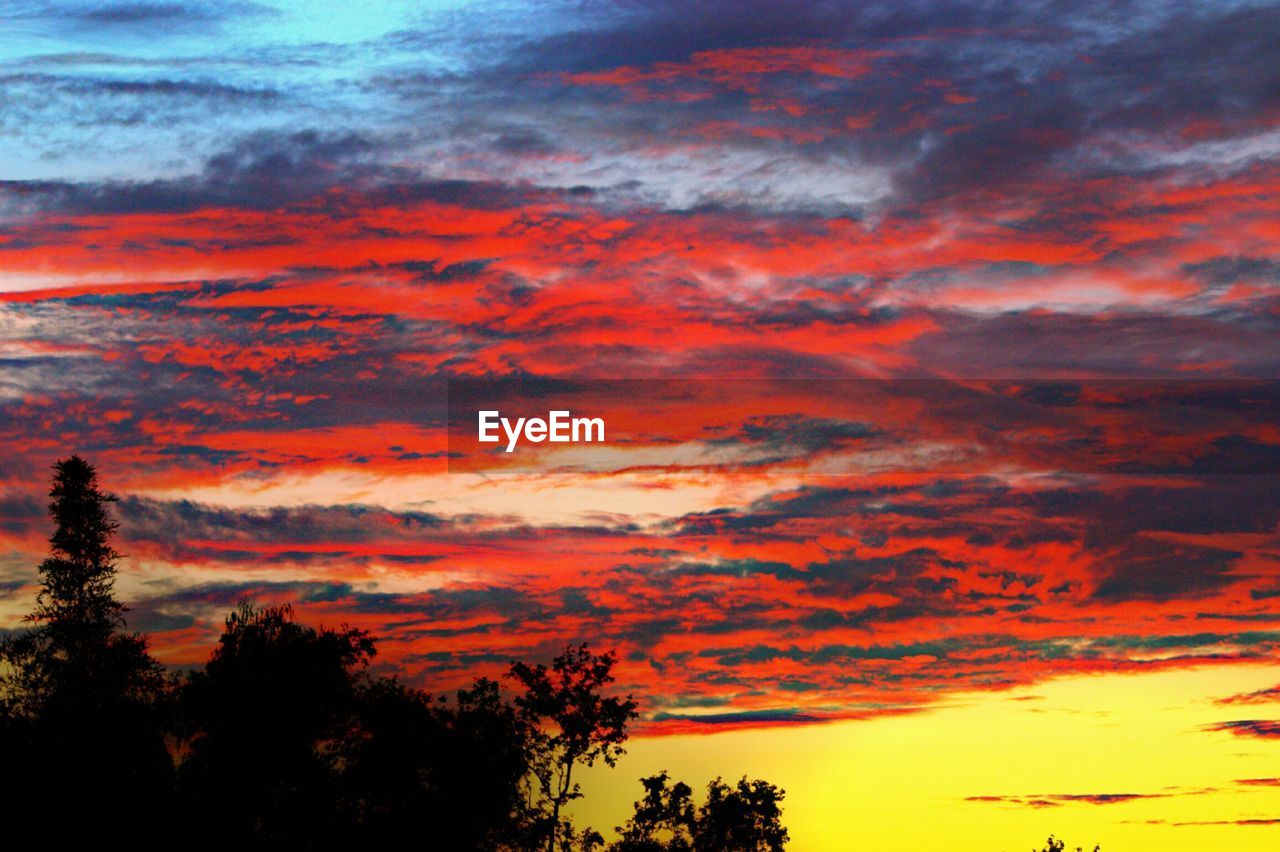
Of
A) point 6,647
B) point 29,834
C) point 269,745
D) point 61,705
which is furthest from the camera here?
point 6,647

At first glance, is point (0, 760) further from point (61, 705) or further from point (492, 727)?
point (492, 727)

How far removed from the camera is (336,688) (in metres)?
60.8

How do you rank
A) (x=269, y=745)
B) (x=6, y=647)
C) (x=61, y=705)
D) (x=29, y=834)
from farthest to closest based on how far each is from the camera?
(x=6, y=647)
(x=61, y=705)
(x=269, y=745)
(x=29, y=834)

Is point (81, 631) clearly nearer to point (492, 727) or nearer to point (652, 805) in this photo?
point (492, 727)

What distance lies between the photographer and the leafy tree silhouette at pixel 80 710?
54688mm

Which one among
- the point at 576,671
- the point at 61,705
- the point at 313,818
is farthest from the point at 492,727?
the point at 61,705

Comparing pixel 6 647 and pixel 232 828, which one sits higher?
pixel 6 647

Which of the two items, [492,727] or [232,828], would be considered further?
[492,727]

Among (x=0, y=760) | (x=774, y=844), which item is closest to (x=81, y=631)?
(x=0, y=760)


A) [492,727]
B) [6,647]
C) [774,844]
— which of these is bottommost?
[774,844]

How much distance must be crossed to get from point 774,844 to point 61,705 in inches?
1316

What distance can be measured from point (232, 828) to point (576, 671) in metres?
17.1

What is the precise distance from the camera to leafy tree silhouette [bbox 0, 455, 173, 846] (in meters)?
54.7

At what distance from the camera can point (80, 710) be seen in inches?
2424
